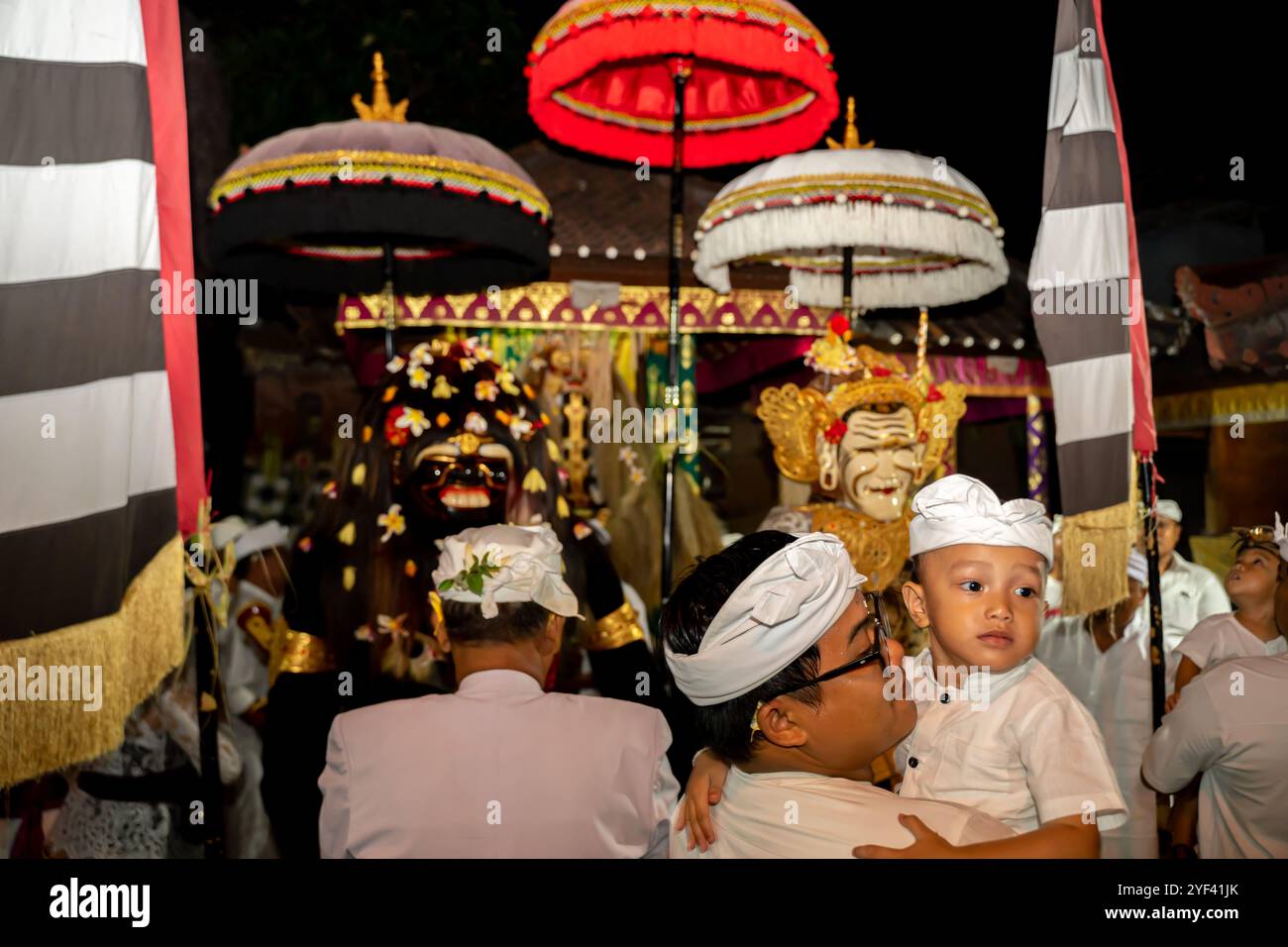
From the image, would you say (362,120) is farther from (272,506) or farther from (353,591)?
(272,506)

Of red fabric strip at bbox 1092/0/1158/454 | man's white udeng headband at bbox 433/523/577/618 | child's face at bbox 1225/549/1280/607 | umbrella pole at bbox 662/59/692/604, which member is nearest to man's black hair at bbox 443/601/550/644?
man's white udeng headband at bbox 433/523/577/618

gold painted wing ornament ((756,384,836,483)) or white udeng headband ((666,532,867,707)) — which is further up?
gold painted wing ornament ((756,384,836,483))

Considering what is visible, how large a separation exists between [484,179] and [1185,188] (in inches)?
182

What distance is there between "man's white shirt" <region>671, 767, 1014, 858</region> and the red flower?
1.96m

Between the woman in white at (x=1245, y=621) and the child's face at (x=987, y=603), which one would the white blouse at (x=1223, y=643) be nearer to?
Result: the woman in white at (x=1245, y=621)

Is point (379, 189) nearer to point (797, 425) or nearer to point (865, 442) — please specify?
point (797, 425)

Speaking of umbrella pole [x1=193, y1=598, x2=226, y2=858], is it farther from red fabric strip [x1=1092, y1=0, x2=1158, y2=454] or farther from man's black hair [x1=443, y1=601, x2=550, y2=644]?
red fabric strip [x1=1092, y1=0, x2=1158, y2=454]

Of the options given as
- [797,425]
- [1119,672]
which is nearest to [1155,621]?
[797,425]

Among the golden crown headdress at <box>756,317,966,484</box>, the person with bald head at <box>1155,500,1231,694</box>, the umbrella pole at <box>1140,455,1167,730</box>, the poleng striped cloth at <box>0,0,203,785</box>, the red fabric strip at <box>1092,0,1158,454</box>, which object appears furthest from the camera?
the person with bald head at <box>1155,500,1231,694</box>

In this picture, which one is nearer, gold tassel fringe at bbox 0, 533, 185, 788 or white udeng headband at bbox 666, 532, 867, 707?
white udeng headband at bbox 666, 532, 867, 707

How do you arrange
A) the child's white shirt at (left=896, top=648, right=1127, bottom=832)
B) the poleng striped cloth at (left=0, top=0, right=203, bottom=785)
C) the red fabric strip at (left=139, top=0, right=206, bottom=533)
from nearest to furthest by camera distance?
the child's white shirt at (left=896, top=648, right=1127, bottom=832)
the poleng striped cloth at (left=0, top=0, right=203, bottom=785)
the red fabric strip at (left=139, top=0, right=206, bottom=533)

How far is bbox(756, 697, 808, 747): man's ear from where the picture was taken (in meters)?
1.43

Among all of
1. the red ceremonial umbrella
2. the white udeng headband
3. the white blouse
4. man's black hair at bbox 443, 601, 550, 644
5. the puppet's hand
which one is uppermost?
the red ceremonial umbrella

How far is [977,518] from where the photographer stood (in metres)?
1.85
